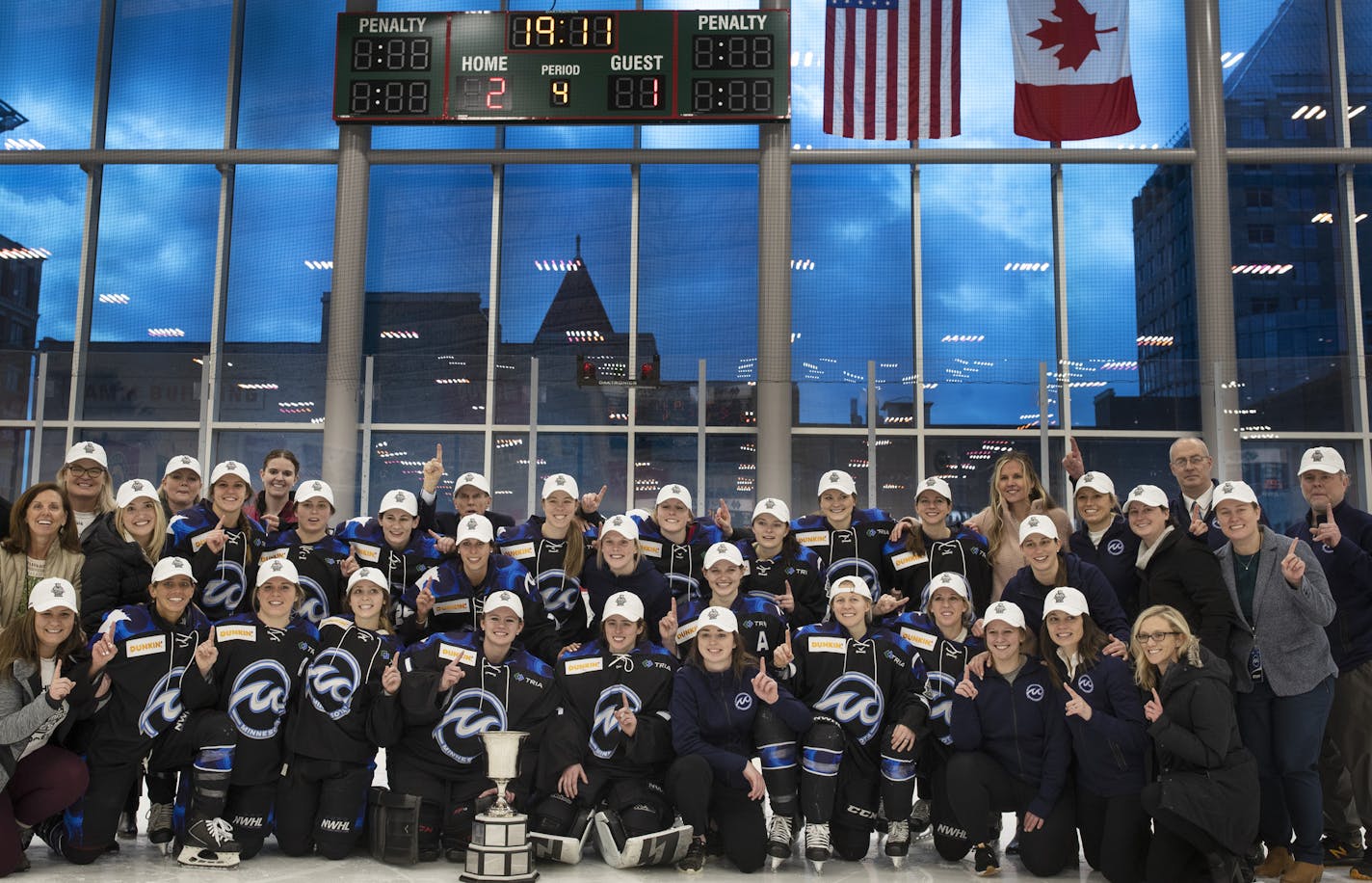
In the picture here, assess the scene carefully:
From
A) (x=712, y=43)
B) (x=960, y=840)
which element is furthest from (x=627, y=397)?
(x=960, y=840)

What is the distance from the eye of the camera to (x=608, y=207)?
1452cm

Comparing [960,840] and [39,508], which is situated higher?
[39,508]

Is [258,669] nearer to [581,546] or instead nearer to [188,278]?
[581,546]

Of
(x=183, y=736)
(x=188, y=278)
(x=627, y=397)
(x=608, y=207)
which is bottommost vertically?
(x=183, y=736)

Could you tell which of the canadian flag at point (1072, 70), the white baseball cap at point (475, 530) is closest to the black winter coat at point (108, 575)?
the white baseball cap at point (475, 530)

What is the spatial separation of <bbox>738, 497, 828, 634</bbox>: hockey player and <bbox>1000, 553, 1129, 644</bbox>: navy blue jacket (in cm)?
120

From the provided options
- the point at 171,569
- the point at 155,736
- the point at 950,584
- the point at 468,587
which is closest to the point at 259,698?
the point at 155,736

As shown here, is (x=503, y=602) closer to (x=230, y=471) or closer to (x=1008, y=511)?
(x=230, y=471)

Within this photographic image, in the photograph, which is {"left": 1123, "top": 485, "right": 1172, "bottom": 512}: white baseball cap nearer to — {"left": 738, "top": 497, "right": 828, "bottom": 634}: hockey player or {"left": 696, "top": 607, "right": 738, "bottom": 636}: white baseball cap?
{"left": 738, "top": 497, "right": 828, "bottom": 634}: hockey player

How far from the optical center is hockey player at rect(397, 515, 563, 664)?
6.24 m

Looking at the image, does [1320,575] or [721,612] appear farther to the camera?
[721,612]

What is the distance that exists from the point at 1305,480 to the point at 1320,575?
72 centimetres

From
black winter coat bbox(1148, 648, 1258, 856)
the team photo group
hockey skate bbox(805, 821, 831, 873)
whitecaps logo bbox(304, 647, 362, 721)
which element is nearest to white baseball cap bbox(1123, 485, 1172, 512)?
the team photo group

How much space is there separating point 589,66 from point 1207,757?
9.60 m
